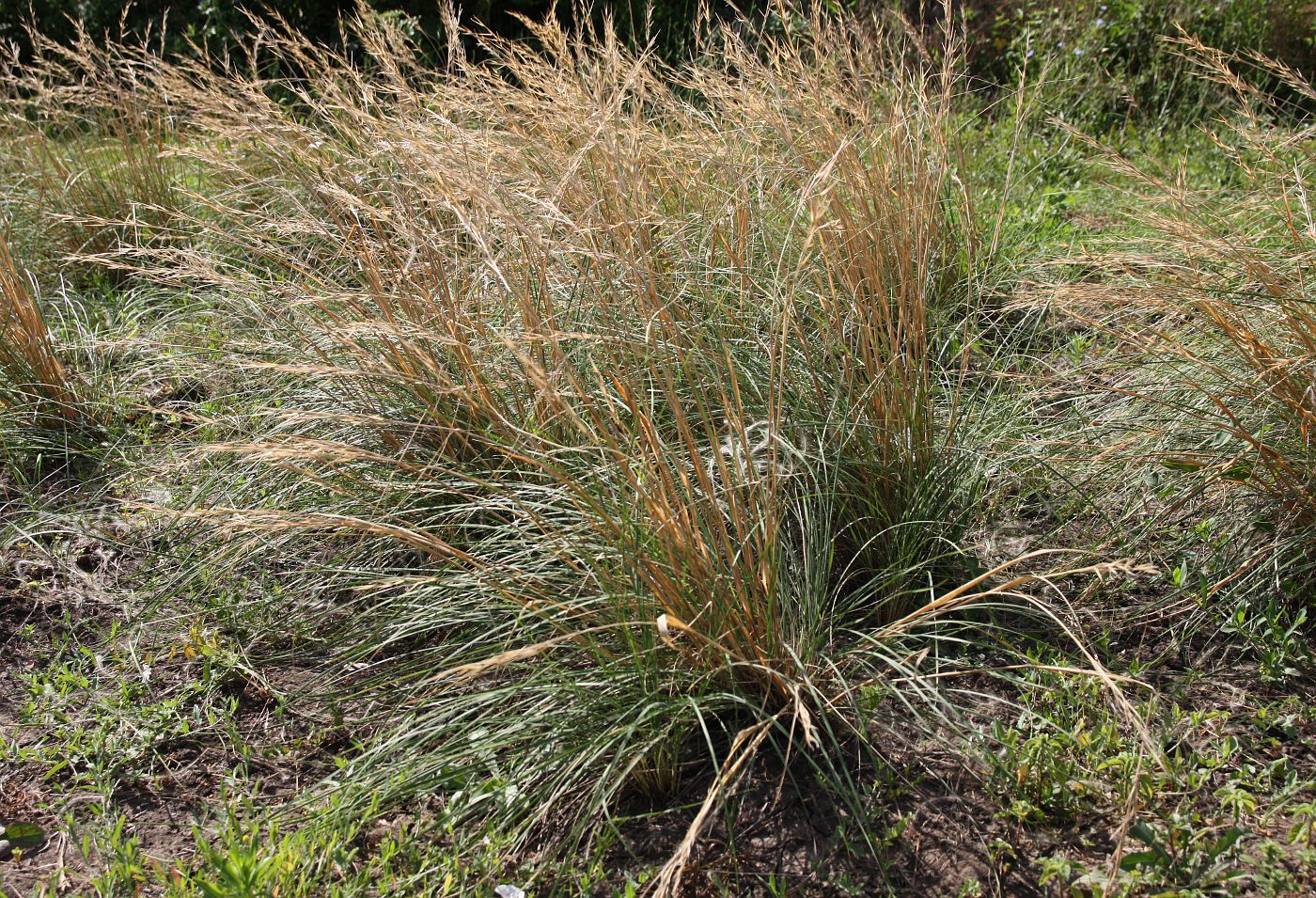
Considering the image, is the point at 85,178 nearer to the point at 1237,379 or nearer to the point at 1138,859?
the point at 1237,379

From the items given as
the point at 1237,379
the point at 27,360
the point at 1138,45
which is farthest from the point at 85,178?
the point at 1138,45

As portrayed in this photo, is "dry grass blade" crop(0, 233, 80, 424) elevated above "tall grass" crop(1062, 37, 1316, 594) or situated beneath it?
situated beneath

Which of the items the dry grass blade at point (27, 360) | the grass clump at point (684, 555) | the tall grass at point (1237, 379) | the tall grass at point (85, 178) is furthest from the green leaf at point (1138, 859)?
the tall grass at point (85, 178)

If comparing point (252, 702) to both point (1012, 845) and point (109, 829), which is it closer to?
point (109, 829)

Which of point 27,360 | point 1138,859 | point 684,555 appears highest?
point 684,555

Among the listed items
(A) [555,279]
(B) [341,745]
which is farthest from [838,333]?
(B) [341,745]

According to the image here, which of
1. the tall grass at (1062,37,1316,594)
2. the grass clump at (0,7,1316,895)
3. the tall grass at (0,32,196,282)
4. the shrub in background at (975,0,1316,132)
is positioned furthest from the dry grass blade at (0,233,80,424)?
A: the shrub in background at (975,0,1316,132)

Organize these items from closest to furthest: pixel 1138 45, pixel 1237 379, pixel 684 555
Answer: pixel 684 555
pixel 1237 379
pixel 1138 45

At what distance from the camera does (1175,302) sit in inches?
111

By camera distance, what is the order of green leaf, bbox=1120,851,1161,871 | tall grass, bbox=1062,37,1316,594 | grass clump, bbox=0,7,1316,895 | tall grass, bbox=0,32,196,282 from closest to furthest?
green leaf, bbox=1120,851,1161,871 < grass clump, bbox=0,7,1316,895 < tall grass, bbox=1062,37,1316,594 < tall grass, bbox=0,32,196,282

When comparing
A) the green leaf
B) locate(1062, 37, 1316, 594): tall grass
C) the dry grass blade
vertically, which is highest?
locate(1062, 37, 1316, 594): tall grass

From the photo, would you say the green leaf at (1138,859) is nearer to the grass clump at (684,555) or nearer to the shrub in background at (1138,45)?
the grass clump at (684,555)

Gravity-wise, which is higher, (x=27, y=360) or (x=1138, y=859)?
(x=1138, y=859)

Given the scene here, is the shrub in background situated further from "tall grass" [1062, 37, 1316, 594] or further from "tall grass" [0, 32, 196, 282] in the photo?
"tall grass" [0, 32, 196, 282]
